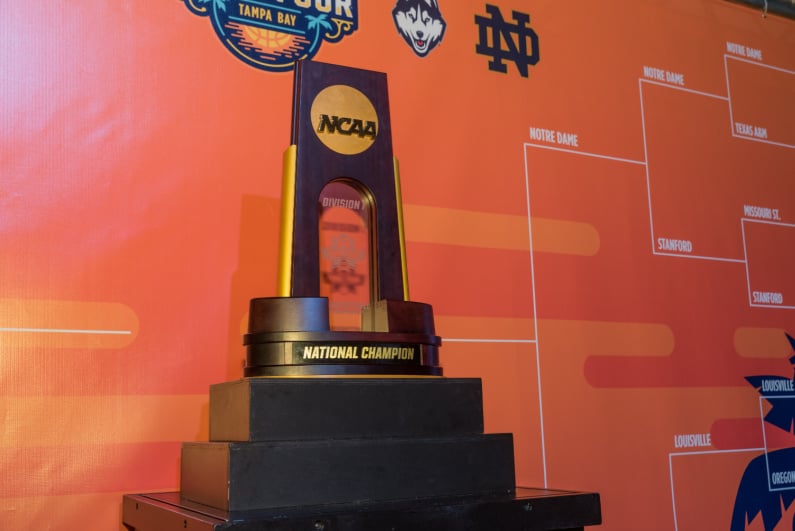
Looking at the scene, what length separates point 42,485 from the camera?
3.52 feet

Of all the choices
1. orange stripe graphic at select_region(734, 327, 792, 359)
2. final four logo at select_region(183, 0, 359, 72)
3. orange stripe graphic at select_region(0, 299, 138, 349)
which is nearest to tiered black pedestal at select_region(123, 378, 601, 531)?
orange stripe graphic at select_region(0, 299, 138, 349)

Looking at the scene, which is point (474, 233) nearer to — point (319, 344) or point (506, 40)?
point (506, 40)

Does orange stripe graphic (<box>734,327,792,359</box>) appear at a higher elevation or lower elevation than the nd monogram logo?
lower

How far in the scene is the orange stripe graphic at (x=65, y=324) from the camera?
1.09 meters

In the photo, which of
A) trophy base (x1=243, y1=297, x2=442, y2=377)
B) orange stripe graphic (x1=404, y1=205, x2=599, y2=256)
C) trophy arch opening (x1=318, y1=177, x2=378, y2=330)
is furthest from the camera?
orange stripe graphic (x1=404, y1=205, x2=599, y2=256)

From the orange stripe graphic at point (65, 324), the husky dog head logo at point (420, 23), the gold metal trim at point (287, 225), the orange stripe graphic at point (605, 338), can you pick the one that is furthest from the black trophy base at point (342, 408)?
the husky dog head logo at point (420, 23)

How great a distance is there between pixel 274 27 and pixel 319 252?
0.50m

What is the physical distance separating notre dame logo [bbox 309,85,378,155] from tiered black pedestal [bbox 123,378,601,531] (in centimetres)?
29

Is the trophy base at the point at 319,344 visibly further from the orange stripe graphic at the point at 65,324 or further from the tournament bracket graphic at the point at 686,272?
the tournament bracket graphic at the point at 686,272

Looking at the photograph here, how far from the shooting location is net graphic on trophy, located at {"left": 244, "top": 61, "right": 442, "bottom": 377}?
0.93 m

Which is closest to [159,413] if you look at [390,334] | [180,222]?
[180,222]

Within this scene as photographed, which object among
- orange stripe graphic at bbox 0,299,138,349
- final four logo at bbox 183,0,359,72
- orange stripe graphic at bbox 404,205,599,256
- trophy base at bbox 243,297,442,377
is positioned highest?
final four logo at bbox 183,0,359,72

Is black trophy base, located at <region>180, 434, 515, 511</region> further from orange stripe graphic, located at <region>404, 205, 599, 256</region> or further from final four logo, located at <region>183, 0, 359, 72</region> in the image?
final four logo, located at <region>183, 0, 359, 72</region>

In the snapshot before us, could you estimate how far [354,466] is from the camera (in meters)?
0.88
